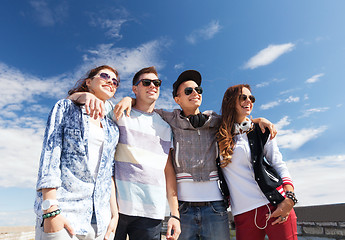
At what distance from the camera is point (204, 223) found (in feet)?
8.87

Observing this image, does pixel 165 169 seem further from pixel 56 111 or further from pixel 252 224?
pixel 56 111

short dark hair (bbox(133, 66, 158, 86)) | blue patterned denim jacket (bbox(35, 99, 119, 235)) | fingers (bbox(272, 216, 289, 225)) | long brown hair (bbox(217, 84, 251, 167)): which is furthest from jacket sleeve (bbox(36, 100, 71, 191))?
fingers (bbox(272, 216, 289, 225))

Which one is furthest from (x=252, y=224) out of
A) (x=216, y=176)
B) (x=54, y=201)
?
(x=54, y=201)

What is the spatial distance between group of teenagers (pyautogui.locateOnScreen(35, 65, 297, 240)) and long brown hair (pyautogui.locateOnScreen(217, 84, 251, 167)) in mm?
13

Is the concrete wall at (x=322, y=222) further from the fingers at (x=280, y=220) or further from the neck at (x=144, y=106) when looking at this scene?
the neck at (x=144, y=106)

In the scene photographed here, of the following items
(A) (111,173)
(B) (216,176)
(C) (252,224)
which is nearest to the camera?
(A) (111,173)

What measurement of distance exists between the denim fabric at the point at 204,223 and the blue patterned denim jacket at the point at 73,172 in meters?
0.92

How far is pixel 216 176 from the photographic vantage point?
116 inches

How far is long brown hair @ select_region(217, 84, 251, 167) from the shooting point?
9.64ft

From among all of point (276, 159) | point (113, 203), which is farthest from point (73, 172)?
point (276, 159)

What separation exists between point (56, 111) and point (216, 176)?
6.35 ft

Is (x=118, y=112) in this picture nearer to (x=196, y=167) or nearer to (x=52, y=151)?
(x=52, y=151)

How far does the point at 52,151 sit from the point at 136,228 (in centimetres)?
119

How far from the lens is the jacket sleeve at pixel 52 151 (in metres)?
1.87
